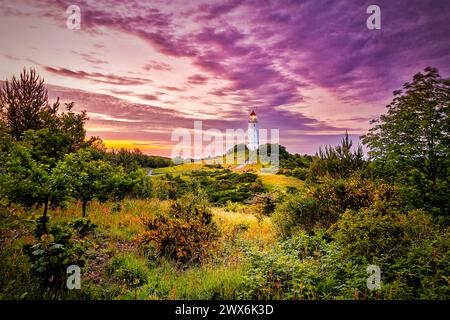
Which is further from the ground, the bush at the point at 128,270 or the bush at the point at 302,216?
the bush at the point at 302,216

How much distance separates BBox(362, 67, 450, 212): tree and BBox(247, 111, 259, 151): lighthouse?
5731cm

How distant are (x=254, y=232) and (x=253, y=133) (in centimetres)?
5872

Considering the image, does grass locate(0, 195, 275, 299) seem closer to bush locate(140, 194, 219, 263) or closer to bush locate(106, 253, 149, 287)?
bush locate(106, 253, 149, 287)

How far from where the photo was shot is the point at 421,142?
28.3ft

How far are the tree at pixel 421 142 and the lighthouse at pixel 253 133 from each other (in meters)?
57.3

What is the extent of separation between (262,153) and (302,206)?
59946 mm

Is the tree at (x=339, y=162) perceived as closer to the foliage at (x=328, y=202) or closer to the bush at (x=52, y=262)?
the foliage at (x=328, y=202)

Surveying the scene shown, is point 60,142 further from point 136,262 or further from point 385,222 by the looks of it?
point 385,222

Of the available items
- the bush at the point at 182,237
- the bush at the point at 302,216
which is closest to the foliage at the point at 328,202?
the bush at the point at 302,216

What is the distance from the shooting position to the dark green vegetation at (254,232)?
433 cm

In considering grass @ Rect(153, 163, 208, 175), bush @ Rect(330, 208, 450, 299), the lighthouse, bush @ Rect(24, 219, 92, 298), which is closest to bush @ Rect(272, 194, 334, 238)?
bush @ Rect(330, 208, 450, 299)

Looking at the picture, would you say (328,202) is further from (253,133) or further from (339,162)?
(253,133)

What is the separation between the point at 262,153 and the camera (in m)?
68.3

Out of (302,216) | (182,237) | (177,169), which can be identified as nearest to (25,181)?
(182,237)
